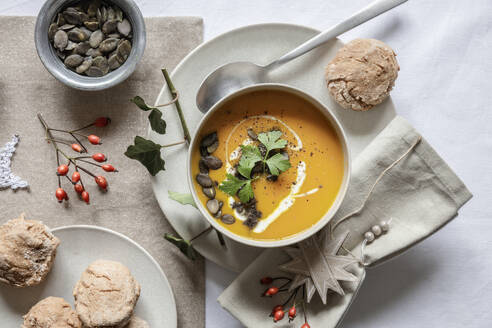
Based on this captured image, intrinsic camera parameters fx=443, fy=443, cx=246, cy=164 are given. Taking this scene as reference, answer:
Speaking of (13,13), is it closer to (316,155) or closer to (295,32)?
(295,32)

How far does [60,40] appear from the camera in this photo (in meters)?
2.06

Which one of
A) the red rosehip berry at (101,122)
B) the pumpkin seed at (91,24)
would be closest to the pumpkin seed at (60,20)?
the pumpkin seed at (91,24)

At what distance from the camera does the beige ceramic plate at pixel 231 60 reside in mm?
2000

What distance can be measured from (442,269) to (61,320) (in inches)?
74.1

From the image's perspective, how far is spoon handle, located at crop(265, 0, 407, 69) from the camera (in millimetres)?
1973

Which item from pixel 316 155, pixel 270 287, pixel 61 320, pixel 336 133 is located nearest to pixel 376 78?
pixel 336 133

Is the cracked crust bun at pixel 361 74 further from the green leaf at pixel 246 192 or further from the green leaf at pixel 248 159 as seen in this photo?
the green leaf at pixel 246 192

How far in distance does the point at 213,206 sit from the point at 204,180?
118 mm

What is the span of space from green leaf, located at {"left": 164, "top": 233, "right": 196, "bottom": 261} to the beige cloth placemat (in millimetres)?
179

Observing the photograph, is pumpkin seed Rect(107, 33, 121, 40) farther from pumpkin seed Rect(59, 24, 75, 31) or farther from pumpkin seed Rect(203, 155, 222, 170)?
pumpkin seed Rect(203, 155, 222, 170)

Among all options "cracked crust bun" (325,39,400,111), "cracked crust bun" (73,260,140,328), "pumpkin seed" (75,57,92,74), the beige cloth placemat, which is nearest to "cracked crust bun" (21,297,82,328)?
"cracked crust bun" (73,260,140,328)

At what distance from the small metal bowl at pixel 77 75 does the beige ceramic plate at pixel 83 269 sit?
2.18 ft

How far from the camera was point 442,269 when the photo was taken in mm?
2305

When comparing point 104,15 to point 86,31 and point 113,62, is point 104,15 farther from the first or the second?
point 113,62
